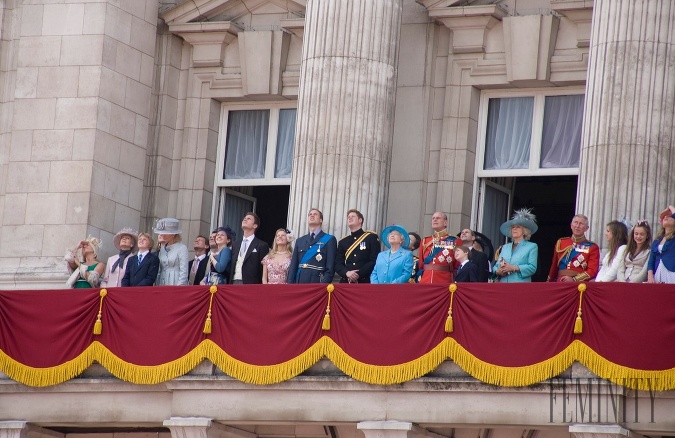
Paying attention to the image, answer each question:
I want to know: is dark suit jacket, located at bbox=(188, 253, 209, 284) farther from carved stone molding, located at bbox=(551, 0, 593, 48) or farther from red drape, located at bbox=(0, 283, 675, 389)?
carved stone molding, located at bbox=(551, 0, 593, 48)

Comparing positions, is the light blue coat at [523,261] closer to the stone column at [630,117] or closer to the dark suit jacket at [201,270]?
the stone column at [630,117]

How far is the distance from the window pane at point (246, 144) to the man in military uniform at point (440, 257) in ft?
26.4

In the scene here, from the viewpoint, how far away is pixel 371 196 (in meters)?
29.0

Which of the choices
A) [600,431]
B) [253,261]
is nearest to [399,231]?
[253,261]

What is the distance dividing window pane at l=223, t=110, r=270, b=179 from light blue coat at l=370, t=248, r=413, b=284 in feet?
26.1

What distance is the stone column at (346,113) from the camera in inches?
1139

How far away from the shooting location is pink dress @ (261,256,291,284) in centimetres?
2731

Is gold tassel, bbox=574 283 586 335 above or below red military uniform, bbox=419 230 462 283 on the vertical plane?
below

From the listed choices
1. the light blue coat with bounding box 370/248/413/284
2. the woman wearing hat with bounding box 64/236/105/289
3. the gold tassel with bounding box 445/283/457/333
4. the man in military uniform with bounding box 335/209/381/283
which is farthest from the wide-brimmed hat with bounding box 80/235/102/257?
the gold tassel with bounding box 445/283/457/333

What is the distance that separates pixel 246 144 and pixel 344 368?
9.88 m

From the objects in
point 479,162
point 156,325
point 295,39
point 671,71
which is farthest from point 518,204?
point 156,325

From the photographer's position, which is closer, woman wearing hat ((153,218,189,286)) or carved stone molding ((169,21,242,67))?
woman wearing hat ((153,218,189,286))

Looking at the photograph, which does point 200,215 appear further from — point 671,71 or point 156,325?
point 671,71

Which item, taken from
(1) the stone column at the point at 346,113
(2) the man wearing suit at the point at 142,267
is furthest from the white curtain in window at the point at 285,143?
(2) the man wearing suit at the point at 142,267
